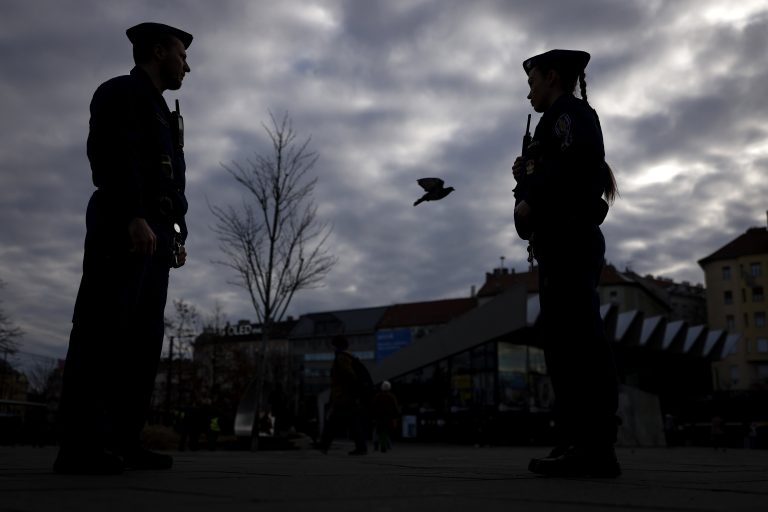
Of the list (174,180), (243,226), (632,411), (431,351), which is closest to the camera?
(174,180)

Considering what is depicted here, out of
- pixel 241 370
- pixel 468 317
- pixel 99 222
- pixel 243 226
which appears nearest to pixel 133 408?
pixel 99 222

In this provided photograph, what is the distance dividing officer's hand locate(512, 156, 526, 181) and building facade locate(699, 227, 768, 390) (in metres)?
84.6

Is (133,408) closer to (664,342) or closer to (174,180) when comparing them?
(174,180)

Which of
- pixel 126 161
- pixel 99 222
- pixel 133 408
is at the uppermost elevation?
pixel 126 161

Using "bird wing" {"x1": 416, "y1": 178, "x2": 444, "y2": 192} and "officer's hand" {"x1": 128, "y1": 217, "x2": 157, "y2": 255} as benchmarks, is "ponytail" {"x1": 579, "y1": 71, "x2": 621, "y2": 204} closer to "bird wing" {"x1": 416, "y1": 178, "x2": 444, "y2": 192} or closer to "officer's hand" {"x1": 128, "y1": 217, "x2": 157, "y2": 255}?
"bird wing" {"x1": 416, "y1": 178, "x2": 444, "y2": 192}

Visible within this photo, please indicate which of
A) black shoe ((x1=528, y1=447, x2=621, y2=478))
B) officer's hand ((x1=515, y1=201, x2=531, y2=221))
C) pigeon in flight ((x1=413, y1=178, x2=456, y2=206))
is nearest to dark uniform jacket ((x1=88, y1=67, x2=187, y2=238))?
officer's hand ((x1=515, y1=201, x2=531, y2=221))

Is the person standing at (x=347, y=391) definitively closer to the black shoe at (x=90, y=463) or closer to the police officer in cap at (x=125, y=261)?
the police officer in cap at (x=125, y=261)

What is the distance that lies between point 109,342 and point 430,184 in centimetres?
254

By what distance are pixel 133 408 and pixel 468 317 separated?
936 inches

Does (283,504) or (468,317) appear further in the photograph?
(468,317)

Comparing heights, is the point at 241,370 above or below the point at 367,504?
above

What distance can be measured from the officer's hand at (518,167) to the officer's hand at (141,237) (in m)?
1.81

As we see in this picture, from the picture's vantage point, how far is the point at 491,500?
2.13 meters

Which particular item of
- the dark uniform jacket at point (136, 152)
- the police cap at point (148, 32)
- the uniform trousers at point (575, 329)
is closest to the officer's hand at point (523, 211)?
the uniform trousers at point (575, 329)
